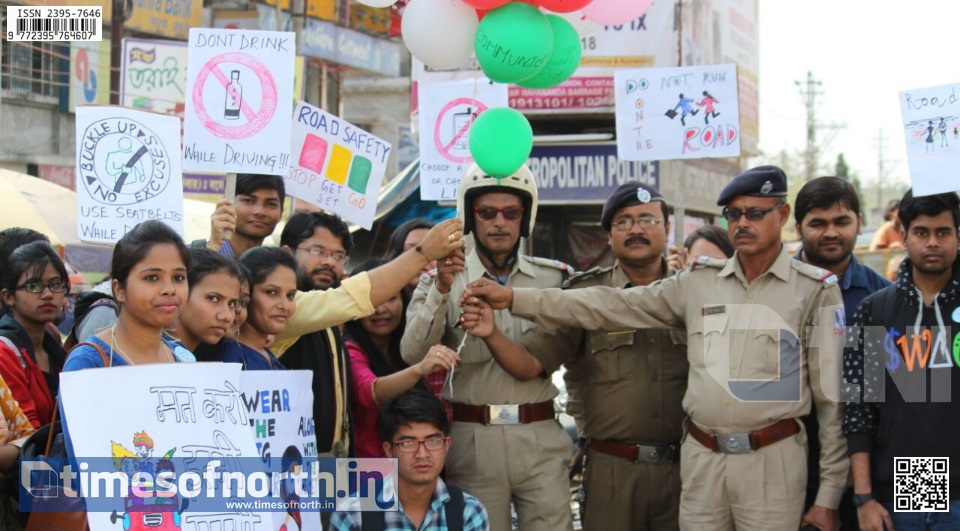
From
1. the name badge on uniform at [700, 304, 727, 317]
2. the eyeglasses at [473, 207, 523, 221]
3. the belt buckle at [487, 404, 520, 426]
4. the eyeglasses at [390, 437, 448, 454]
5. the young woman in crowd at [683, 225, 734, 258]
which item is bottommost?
the eyeglasses at [390, 437, 448, 454]

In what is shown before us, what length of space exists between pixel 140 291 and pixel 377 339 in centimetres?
188

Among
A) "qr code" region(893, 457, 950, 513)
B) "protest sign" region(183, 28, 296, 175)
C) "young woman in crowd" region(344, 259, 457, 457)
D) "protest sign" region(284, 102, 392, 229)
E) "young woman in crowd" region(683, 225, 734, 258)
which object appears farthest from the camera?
"young woman in crowd" region(683, 225, 734, 258)

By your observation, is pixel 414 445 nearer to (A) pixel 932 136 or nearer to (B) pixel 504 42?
(B) pixel 504 42

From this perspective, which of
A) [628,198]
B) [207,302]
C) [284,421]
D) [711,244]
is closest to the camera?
[207,302]

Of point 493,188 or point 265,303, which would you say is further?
point 493,188

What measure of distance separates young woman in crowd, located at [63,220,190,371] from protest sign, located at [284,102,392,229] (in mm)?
2444

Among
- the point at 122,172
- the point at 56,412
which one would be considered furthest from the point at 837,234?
the point at 56,412

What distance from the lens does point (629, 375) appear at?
5543 millimetres

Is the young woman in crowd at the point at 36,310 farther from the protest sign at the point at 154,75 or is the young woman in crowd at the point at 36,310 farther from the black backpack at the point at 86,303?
the protest sign at the point at 154,75

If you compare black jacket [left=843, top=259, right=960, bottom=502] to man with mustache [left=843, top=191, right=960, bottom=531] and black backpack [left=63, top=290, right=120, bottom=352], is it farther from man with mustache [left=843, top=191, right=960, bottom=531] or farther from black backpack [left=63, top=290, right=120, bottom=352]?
black backpack [left=63, top=290, right=120, bottom=352]

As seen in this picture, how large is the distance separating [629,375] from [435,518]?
129 centimetres

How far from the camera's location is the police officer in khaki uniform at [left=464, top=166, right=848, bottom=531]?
4848mm

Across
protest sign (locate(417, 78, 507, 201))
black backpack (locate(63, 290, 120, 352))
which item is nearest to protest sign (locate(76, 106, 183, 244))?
black backpack (locate(63, 290, 120, 352))

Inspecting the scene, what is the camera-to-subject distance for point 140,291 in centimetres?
404
